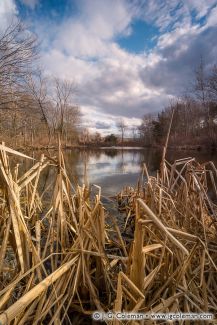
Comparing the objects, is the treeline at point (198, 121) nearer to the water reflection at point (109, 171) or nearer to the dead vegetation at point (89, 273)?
the water reflection at point (109, 171)

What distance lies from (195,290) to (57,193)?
142 centimetres

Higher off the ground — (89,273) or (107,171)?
(89,273)

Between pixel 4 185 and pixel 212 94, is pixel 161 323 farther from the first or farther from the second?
pixel 212 94

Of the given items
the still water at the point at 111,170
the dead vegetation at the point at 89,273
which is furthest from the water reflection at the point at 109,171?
the dead vegetation at the point at 89,273

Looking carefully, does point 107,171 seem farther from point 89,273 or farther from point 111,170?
point 89,273

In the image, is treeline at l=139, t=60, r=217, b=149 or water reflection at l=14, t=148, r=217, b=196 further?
treeline at l=139, t=60, r=217, b=149

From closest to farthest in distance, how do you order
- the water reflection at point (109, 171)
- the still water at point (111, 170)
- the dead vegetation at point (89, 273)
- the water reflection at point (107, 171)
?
the dead vegetation at point (89, 273) → the water reflection at point (107, 171) → the still water at point (111, 170) → the water reflection at point (109, 171)

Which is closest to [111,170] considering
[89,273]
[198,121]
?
[89,273]

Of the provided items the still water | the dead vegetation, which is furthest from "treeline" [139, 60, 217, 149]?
the dead vegetation

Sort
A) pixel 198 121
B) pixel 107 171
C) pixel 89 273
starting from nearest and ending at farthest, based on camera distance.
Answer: pixel 89 273
pixel 107 171
pixel 198 121

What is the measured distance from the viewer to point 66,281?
178cm

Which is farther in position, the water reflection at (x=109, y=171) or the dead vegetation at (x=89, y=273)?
the water reflection at (x=109, y=171)

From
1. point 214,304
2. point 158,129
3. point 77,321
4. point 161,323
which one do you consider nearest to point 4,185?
point 77,321

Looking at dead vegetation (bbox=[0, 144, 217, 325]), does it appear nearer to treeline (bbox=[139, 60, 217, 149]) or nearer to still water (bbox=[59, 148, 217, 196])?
still water (bbox=[59, 148, 217, 196])
